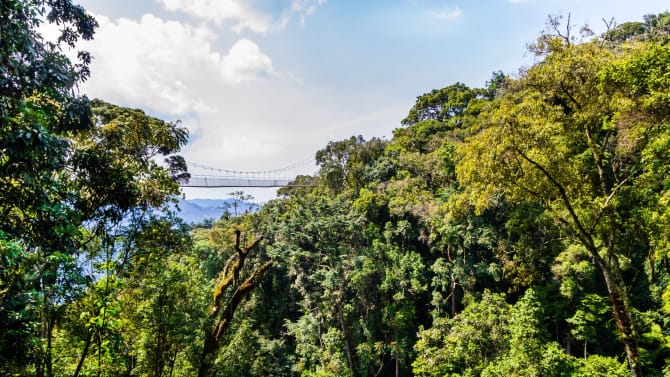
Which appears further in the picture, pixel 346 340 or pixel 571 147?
pixel 346 340

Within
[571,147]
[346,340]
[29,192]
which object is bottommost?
[346,340]

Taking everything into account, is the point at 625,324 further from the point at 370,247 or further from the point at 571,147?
the point at 370,247

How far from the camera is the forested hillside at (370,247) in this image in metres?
3.51

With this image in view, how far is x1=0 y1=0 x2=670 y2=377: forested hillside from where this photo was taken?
351 cm

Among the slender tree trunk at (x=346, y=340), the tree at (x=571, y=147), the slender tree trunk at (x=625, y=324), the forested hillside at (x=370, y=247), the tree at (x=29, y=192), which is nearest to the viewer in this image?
the tree at (x=29, y=192)

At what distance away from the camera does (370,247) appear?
17188 millimetres

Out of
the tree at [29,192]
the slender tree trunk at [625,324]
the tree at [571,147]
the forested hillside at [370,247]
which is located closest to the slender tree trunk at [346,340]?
the forested hillside at [370,247]

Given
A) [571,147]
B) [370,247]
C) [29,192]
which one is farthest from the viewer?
[370,247]

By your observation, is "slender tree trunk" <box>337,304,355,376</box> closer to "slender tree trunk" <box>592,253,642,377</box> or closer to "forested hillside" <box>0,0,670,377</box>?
"forested hillside" <box>0,0,670,377</box>

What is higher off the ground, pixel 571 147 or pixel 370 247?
pixel 571 147

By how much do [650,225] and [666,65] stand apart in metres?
2.64

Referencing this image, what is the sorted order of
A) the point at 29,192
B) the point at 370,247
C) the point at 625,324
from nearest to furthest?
the point at 29,192, the point at 625,324, the point at 370,247

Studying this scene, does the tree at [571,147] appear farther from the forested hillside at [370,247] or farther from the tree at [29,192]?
the tree at [29,192]

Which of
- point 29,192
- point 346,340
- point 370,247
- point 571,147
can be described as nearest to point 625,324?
point 571,147
